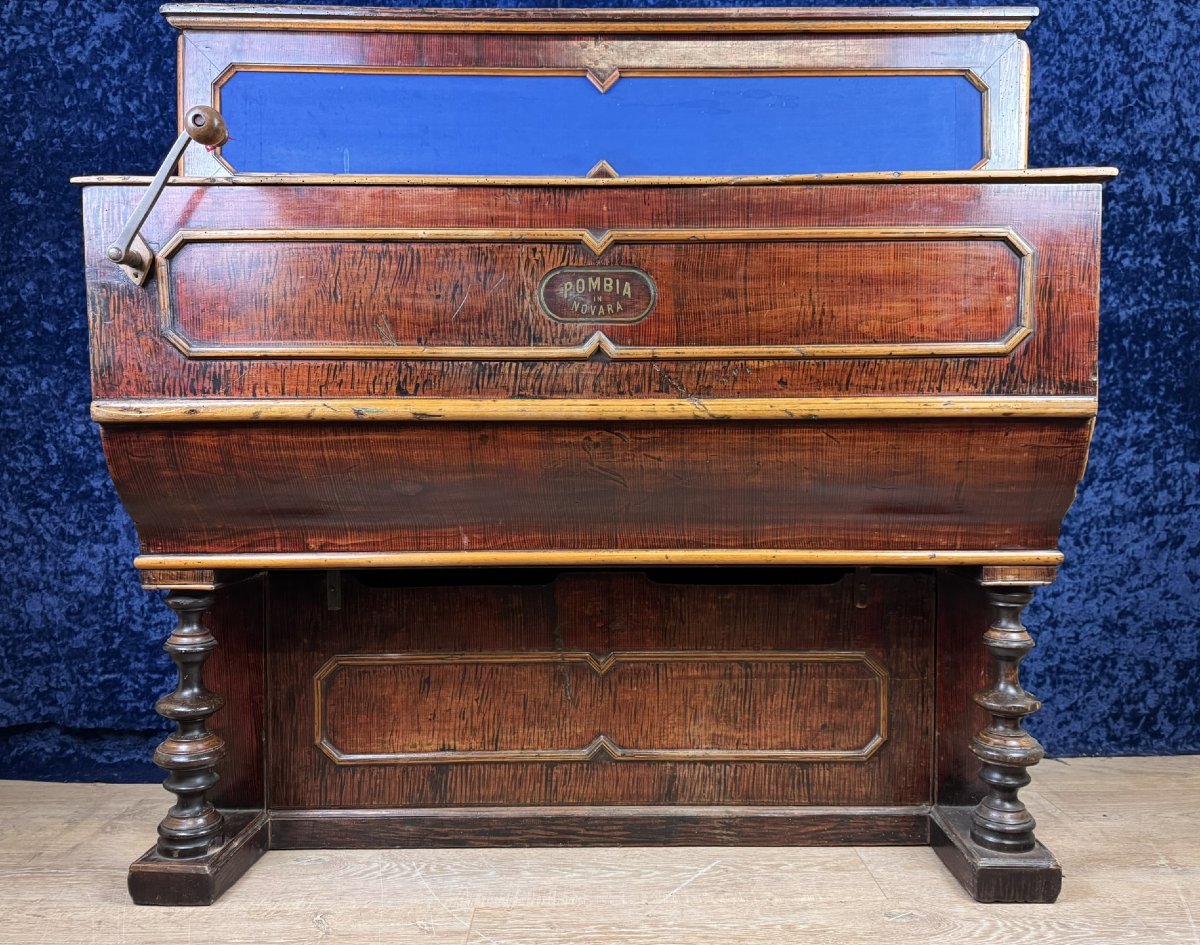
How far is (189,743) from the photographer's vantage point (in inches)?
63.8

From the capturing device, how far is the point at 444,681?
6.18 feet

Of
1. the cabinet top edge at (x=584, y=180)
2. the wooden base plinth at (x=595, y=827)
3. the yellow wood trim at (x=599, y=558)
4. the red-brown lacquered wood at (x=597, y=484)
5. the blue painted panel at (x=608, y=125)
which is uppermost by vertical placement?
the blue painted panel at (x=608, y=125)

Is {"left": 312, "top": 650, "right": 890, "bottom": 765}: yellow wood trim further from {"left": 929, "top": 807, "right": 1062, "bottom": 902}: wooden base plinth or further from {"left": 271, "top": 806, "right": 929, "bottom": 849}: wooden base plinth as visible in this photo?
{"left": 929, "top": 807, "right": 1062, "bottom": 902}: wooden base plinth

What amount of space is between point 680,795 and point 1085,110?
185 cm

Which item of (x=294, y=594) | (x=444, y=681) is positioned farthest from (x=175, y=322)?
(x=444, y=681)

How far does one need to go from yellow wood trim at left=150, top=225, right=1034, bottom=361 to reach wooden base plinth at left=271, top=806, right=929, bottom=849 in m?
0.94

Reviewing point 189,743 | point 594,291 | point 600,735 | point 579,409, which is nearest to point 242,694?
point 189,743

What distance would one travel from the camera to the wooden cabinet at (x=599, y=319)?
4.76 ft

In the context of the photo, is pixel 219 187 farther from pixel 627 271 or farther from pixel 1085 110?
pixel 1085 110

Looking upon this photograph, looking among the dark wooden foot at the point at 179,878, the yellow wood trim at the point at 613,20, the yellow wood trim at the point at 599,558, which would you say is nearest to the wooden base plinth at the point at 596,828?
the dark wooden foot at the point at 179,878

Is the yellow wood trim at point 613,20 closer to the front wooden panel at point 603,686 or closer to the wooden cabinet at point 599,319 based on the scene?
the wooden cabinet at point 599,319

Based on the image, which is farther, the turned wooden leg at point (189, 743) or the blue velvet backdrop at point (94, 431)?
the blue velvet backdrop at point (94, 431)

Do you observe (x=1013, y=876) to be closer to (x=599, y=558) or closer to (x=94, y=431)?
(x=599, y=558)

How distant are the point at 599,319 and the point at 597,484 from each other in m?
0.25
